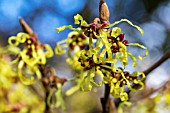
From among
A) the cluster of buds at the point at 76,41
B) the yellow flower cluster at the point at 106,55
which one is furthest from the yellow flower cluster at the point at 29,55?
the yellow flower cluster at the point at 106,55

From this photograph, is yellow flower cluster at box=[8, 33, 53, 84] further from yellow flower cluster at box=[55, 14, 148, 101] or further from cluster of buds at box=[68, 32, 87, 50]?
yellow flower cluster at box=[55, 14, 148, 101]

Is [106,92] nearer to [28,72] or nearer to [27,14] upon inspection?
[28,72]

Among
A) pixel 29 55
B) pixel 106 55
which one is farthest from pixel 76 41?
pixel 106 55

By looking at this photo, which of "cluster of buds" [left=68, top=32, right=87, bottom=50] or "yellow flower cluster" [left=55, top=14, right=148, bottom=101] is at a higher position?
"cluster of buds" [left=68, top=32, right=87, bottom=50]

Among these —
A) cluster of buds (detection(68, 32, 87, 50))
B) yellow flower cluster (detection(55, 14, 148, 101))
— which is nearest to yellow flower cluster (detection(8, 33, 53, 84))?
cluster of buds (detection(68, 32, 87, 50))

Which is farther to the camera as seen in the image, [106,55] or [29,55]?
[29,55]

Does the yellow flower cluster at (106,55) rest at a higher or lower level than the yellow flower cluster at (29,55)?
lower

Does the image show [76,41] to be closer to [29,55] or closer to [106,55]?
[29,55]

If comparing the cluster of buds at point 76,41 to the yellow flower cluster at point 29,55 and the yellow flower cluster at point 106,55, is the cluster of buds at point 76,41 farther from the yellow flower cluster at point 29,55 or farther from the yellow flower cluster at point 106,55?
the yellow flower cluster at point 106,55

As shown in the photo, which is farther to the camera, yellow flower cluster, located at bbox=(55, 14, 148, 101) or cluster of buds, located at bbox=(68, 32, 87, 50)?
cluster of buds, located at bbox=(68, 32, 87, 50)

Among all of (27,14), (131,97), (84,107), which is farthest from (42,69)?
(27,14)

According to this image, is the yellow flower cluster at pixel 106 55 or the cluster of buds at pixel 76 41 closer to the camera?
the yellow flower cluster at pixel 106 55
